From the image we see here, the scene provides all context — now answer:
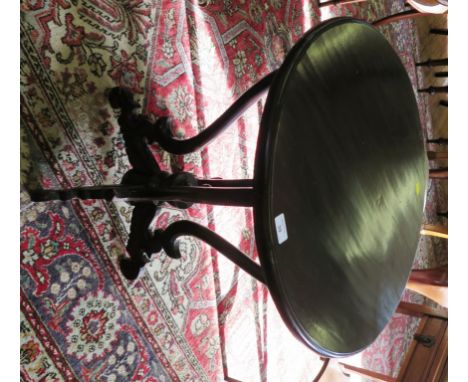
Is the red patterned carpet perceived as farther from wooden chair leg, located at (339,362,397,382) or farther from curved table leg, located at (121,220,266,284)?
wooden chair leg, located at (339,362,397,382)

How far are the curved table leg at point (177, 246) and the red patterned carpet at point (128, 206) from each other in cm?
6

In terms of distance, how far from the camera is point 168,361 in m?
1.21

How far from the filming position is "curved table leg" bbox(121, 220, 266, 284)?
70 centimetres

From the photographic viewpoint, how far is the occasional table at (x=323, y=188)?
1.96 feet

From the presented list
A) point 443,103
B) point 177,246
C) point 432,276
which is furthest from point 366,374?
point 443,103

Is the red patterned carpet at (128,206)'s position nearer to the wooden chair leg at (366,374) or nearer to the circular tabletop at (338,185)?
the wooden chair leg at (366,374)

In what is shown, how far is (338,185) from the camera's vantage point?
28.7 inches

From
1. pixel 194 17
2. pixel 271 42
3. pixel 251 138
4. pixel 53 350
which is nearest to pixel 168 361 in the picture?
pixel 53 350

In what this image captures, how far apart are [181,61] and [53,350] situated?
2.93ft

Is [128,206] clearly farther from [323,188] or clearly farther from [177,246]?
[323,188]

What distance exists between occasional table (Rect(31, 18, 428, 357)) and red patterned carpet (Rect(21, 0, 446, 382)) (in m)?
0.10

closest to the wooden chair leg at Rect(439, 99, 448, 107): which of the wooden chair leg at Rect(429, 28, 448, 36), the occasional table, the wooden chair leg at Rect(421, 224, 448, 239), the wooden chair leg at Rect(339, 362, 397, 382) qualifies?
the wooden chair leg at Rect(429, 28, 448, 36)

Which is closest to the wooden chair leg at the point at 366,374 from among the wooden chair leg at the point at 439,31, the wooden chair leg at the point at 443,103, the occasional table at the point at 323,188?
the occasional table at the point at 323,188

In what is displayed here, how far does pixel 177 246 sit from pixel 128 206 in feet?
0.79
